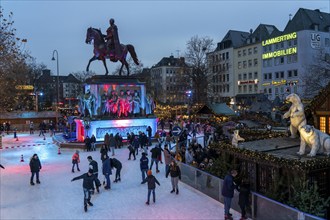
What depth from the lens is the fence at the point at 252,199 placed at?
27.7ft

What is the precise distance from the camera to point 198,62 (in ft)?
172

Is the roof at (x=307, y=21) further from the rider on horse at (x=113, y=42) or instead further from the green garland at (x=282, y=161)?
the green garland at (x=282, y=161)

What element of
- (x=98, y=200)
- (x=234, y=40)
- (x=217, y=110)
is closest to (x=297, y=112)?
(x=98, y=200)

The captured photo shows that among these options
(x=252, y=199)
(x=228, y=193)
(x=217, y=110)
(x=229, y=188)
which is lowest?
(x=252, y=199)

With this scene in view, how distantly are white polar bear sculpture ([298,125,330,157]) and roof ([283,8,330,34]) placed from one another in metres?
50.3

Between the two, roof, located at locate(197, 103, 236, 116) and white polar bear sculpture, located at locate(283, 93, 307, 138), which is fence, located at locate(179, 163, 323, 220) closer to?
white polar bear sculpture, located at locate(283, 93, 307, 138)

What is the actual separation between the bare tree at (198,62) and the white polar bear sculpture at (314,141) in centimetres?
3973

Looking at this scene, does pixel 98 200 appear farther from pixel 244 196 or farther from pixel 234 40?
pixel 234 40

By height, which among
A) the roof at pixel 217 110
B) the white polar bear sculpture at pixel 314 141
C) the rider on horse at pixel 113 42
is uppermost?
the rider on horse at pixel 113 42

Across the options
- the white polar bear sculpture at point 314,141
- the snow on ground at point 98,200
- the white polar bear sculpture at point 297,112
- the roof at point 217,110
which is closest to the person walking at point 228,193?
the snow on ground at point 98,200

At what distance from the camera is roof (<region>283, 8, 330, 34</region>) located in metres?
56.8

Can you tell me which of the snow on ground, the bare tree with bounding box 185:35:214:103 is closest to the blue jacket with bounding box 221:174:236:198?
the snow on ground

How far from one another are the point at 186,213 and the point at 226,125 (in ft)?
49.8

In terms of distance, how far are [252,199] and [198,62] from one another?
43.3 metres
